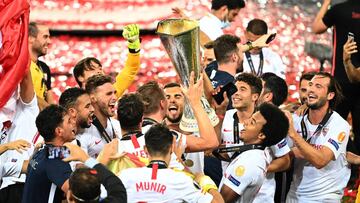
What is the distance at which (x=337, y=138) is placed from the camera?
11.0 meters

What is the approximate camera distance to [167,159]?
29.2ft

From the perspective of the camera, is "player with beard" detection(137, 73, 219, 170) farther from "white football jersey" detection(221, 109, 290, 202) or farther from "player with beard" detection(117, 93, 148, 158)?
"white football jersey" detection(221, 109, 290, 202)

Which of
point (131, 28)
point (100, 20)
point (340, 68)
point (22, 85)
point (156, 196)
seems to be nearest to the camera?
A: point (156, 196)

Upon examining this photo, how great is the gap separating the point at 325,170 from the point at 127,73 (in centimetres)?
200

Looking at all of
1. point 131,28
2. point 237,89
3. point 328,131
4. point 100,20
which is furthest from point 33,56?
point 100,20

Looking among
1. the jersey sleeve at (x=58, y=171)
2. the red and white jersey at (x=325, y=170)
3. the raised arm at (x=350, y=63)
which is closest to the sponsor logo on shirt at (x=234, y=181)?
the red and white jersey at (x=325, y=170)

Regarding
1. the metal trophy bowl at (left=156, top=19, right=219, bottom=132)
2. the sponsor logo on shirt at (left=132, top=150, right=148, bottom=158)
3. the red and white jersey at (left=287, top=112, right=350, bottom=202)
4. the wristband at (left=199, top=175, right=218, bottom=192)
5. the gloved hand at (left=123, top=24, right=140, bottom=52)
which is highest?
the metal trophy bowl at (left=156, top=19, right=219, bottom=132)

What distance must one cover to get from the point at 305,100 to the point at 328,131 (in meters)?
0.67

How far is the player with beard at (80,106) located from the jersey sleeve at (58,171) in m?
1.17

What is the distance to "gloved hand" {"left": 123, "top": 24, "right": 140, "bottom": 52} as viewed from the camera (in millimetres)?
11328

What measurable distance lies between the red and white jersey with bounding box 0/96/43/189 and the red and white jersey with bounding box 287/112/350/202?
2.30 meters

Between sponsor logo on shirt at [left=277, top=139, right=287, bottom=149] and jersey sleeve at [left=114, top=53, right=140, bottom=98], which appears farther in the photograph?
jersey sleeve at [left=114, top=53, right=140, bottom=98]

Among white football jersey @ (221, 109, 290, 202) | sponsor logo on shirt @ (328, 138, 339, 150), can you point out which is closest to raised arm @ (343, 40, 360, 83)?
sponsor logo on shirt @ (328, 138, 339, 150)

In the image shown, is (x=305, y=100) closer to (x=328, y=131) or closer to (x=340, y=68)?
(x=328, y=131)
